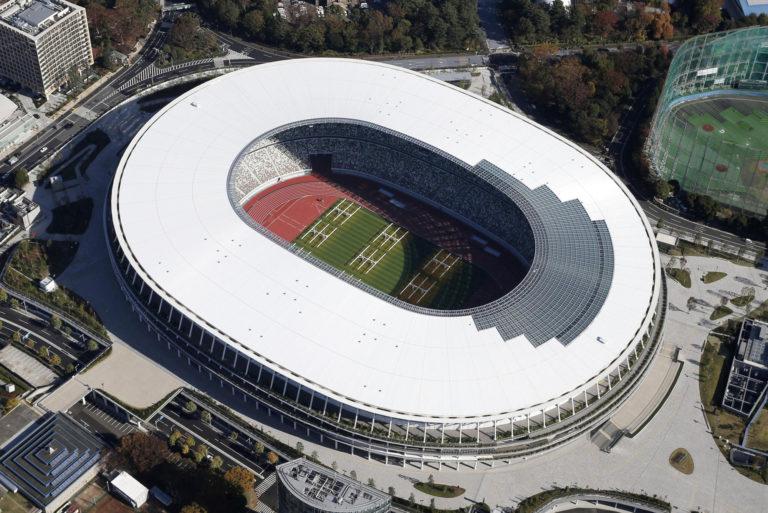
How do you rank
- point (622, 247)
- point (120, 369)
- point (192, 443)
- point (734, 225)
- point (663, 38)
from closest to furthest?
point (192, 443)
point (120, 369)
point (622, 247)
point (734, 225)
point (663, 38)

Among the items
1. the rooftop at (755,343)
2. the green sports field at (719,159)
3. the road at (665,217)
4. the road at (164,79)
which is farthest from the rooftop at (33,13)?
the rooftop at (755,343)

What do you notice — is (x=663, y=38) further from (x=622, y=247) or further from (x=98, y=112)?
(x=98, y=112)

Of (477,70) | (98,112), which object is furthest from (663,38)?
(98,112)

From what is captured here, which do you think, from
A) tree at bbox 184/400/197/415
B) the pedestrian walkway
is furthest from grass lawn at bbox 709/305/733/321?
the pedestrian walkway

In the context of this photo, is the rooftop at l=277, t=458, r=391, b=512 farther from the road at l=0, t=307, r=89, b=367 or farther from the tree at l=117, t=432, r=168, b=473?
the road at l=0, t=307, r=89, b=367

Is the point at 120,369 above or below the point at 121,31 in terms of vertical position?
below

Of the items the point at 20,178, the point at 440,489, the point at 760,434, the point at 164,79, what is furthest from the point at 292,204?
the point at 760,434
